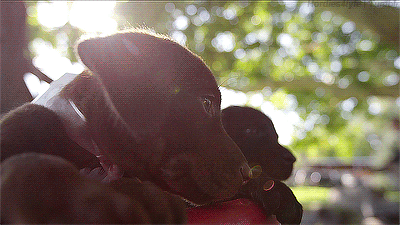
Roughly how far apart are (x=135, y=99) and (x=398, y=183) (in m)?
10.3

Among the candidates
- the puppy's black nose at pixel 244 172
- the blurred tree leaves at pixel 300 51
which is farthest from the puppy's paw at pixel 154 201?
the blurred tree leaves at pixel 300 51

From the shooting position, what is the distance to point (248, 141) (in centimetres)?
173

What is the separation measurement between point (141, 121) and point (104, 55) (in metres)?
0.18

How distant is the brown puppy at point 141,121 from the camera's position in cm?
82

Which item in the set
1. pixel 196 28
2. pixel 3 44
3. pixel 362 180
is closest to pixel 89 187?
pixel 3 44

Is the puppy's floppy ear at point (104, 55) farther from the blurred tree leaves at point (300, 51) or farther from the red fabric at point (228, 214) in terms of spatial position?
the blurred tree leaves at point (300, 51)

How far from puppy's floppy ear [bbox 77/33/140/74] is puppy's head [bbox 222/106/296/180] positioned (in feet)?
3.12

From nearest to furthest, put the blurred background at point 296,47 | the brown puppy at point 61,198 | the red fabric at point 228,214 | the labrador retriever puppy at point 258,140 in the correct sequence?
the brown puppy at point 61,198
the red fabric at point 228,214
the labrador retriever puppy at point 258,140
the blurred background at point 296,47

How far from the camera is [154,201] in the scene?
62cm

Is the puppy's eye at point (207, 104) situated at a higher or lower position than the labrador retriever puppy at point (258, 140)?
higher

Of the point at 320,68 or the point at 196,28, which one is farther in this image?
the point at 320,68

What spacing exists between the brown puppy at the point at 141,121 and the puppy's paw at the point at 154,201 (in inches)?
7.6

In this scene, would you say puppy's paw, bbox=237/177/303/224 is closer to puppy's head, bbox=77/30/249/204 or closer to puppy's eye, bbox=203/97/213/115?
puppy's head, bbox=77/30/249/204

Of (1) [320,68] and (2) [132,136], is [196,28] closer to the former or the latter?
(1) [320,68]
